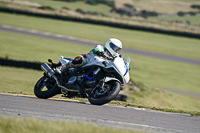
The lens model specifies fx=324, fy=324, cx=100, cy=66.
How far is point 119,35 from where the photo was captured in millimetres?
34469

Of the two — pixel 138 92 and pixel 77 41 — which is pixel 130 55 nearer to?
pixel 77 41

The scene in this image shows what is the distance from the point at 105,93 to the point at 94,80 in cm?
56

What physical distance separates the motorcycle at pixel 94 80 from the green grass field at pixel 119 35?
22265mm

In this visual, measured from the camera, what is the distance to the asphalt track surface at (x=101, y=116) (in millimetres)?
6185

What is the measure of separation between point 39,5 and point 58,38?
10189 mm

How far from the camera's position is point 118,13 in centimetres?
4719

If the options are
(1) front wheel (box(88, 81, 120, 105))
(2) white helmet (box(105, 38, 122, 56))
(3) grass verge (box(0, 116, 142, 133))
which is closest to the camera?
(3) grass verge (box(0, 116, 142, 133))

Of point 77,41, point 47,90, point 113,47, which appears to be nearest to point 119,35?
point 77,41

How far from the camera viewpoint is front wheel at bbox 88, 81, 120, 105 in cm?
761

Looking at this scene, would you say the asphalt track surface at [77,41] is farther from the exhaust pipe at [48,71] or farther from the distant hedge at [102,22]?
the exhaust pipe at [48,71]

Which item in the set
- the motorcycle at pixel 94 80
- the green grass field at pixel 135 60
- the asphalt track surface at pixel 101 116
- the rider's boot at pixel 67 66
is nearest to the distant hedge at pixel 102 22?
the green grass field at pixel 135 60

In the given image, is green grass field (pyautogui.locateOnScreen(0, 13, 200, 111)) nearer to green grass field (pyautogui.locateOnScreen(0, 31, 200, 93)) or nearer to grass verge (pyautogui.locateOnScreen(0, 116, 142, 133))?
green grass field (pyautogui.locateOnScreen(0, 31, 200, 93))

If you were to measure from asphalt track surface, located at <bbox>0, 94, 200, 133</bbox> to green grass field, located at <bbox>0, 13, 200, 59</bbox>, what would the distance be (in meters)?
23.2

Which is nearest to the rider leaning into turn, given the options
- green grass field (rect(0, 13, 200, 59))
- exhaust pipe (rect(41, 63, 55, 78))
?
exhaust pipe (rect(41, 63, 55, 78))
